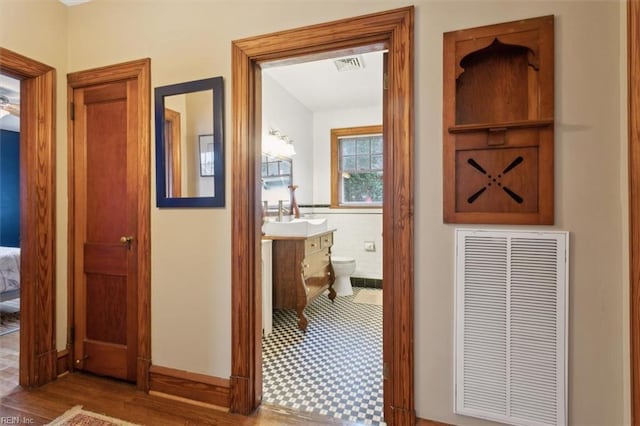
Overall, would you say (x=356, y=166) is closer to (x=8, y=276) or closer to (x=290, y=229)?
(x=290, y=229)

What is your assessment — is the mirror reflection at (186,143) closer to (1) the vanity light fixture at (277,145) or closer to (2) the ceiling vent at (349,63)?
(1) the vanity light fixture at (277,145)

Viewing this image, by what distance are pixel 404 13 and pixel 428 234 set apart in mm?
1019

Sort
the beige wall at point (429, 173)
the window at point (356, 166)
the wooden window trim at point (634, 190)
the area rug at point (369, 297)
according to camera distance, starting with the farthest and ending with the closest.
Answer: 1. the window at point (356, 166)
2. the area rug at point (369, 297)
3. the beige wall at point (429, 173)
4. the wooden window trim at point (634, 190)

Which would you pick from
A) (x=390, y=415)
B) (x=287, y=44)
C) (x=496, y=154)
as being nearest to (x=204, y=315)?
(x=390, y=415)

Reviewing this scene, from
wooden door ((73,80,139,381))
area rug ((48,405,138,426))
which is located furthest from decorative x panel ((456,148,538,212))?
area rug ((48,405,138,426))

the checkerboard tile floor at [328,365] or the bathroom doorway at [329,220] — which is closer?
the checkerboard tile floor at [328,365]

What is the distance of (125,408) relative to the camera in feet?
5.70

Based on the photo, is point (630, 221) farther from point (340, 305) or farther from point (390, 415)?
point (340, 305)

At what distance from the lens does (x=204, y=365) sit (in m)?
1.79

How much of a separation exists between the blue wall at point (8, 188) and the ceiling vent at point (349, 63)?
18.9ft

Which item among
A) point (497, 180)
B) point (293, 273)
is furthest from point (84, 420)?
point (497, 180)
